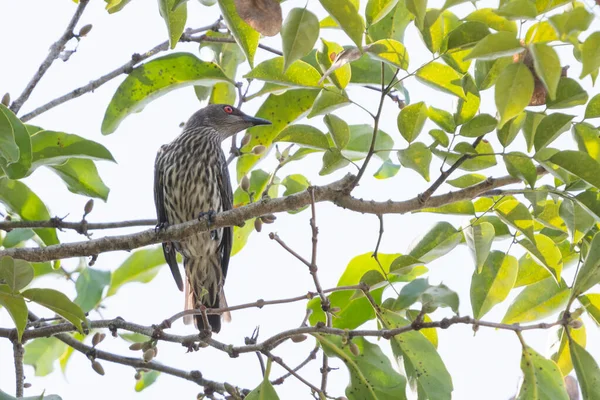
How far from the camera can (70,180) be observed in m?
3.71

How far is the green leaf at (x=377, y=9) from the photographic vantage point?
258cm

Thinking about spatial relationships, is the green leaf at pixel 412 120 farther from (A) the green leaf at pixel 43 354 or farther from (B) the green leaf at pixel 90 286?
(A) the green leaf at pixel 43 354

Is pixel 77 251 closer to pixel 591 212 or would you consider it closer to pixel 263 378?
pixel 263 378

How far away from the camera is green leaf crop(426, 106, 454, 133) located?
288 centimetres

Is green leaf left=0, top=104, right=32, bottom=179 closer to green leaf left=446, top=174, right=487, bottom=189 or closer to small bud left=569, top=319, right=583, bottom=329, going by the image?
green leaf left=446, top=174, right=487, bottom=189

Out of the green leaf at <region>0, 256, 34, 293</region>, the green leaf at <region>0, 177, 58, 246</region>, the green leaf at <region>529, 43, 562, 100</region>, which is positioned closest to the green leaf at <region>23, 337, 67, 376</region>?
the green leaf at <region>0, 177, 58, 246</region>

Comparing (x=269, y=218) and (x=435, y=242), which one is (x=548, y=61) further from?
(x=269, y=218)

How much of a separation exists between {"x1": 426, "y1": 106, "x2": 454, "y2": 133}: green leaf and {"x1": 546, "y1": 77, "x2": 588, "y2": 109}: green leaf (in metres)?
0.37

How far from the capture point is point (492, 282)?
3051 mm

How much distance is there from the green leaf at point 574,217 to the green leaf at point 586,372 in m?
0.41

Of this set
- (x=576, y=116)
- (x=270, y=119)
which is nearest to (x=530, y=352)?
(x=576, y=116)

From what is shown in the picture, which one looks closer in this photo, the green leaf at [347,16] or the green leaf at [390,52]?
the green leaf at [347,16]

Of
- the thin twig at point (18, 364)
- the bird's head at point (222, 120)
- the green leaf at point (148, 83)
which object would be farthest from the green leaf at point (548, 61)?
the bird's head at point (222, 120)

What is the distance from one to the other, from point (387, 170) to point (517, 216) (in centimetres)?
130
